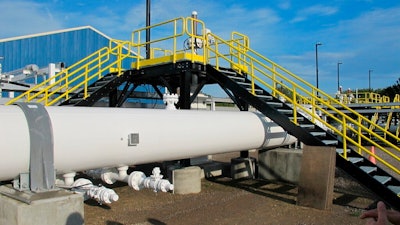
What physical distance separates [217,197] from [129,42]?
6051 mm

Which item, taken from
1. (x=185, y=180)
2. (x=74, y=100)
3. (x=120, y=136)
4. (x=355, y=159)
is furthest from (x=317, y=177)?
(x=74, y=100)

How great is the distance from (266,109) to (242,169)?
10.6 feet

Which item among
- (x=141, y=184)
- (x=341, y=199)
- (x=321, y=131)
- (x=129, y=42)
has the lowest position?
(x=341, y=199)

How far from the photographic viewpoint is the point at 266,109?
31.0ft

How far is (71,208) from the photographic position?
4922mm

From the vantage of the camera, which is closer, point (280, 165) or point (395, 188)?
point (395, 188)

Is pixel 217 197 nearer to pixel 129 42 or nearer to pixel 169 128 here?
pixel 169 128

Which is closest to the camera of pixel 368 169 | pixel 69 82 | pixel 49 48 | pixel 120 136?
pixel 120 136

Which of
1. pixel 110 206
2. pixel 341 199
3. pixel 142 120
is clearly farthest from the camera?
pixel 341 199

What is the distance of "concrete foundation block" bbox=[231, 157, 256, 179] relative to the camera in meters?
11.9

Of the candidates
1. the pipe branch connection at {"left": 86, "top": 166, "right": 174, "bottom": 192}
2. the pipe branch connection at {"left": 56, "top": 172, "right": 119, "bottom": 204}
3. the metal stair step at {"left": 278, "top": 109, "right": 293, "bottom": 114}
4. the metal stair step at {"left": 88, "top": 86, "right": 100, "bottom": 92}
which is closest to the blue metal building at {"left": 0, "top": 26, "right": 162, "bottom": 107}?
the metal stair step at {"left": 88, "top": 86, "right": 100, "bottom": 92}

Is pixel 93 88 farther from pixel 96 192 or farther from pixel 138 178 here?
pixel 96 192

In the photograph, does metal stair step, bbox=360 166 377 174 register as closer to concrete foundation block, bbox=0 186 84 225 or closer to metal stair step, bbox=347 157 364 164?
metal stair step, bbox=347 157 364 164

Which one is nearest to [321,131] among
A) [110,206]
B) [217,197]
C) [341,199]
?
[341,199]
